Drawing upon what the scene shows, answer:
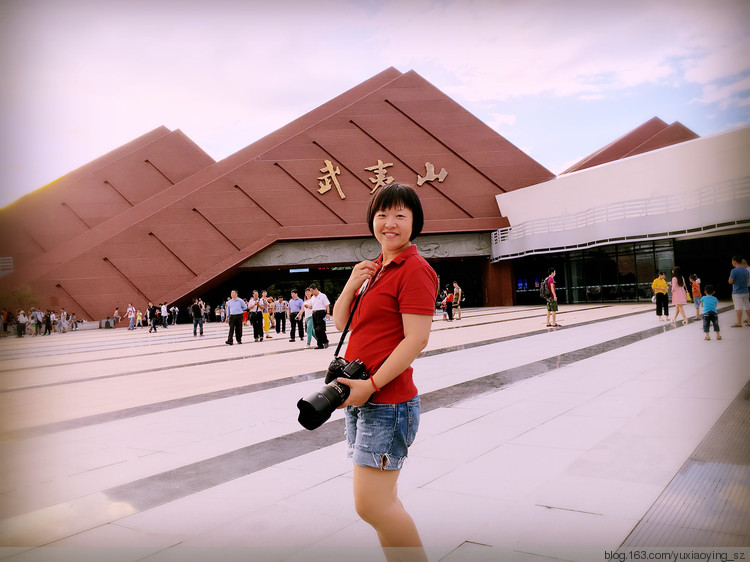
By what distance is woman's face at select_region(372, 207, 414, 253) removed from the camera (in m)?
2.12

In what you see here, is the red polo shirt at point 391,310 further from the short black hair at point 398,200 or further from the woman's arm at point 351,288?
the short black hair at point 398,200

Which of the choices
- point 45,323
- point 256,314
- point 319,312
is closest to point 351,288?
point 319,312

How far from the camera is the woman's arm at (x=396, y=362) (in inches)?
76.3

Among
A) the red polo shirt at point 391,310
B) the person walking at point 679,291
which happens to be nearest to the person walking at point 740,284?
the person walking at point 679,291

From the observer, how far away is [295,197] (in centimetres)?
3412

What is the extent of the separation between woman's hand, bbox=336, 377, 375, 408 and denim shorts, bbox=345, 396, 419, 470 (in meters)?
0.11

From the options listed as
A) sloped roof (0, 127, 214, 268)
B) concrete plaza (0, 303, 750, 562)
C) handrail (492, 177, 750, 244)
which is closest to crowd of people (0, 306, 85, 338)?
sloped roof (0, 127, 214, 268)

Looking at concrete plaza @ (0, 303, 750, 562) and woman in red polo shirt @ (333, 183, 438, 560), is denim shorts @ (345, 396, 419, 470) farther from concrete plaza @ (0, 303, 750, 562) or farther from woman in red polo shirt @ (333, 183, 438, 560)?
concrete plaza @ (0, 303, 750, 562)

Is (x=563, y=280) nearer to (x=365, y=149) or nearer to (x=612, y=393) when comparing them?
(x=365, y=149)

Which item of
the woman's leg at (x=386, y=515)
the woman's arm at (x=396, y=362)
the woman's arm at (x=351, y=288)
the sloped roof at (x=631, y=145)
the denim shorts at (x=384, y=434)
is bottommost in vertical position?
the woman's leg at (x=386, y=515)

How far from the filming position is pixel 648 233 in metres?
24.8

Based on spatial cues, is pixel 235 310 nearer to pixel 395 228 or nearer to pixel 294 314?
pixel 294 314

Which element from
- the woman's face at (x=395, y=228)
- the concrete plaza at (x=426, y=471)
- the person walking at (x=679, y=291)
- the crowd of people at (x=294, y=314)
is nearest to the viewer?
the woman's face at (x=395, y=228)

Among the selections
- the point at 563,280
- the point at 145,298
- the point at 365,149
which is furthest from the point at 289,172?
the point at 563,280
